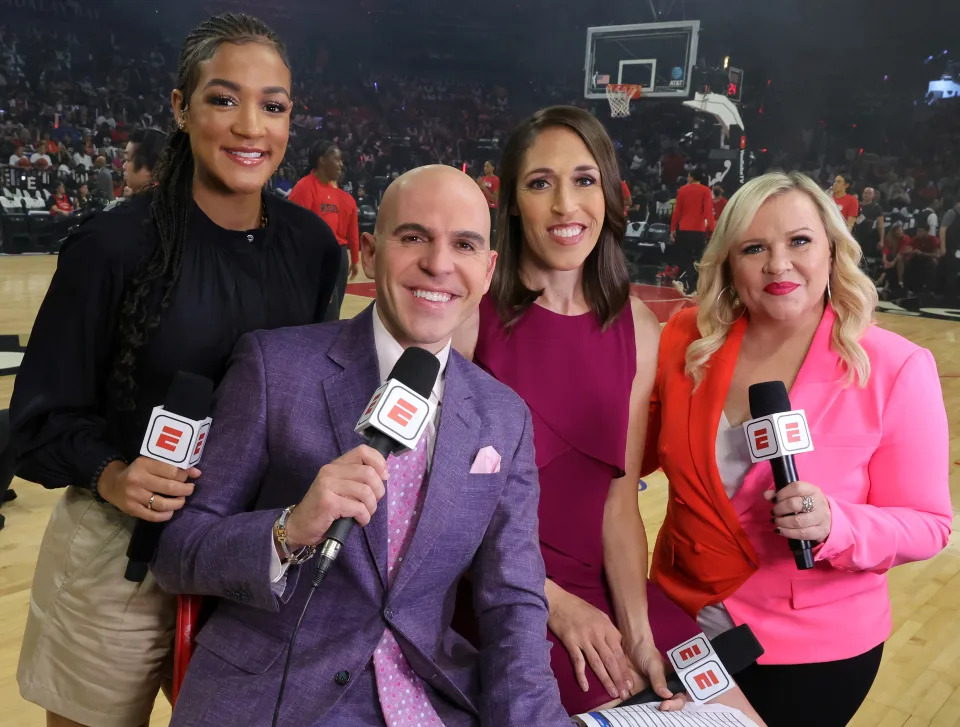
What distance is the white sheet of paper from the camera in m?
1.51

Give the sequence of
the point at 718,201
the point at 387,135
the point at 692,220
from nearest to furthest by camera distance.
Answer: the point at 692,220 → the point at 718,201 → the point at 387,135

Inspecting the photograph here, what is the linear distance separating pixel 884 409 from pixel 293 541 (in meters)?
1.24

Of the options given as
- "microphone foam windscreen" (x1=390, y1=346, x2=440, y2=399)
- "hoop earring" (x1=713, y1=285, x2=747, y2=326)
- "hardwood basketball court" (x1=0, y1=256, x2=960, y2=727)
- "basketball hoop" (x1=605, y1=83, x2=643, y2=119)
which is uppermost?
"basketball hoop" (x1=605, y1=83, x2=643, y2=119)

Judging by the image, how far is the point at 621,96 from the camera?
1400cm

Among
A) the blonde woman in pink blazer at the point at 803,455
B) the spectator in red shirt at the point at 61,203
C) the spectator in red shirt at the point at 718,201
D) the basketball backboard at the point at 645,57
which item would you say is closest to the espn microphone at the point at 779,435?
the blonde woman in pink blazer at the point at 803,455

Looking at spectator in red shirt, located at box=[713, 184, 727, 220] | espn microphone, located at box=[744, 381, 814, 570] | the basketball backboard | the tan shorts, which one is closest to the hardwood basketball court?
espn microphone, located at box=[744, 381, 814, 570]

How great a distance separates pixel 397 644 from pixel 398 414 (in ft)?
1.50

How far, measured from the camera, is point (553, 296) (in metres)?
1.99

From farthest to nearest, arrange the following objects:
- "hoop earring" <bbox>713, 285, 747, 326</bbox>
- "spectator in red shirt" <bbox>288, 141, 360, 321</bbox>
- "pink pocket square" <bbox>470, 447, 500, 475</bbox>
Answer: "spectator in red shirt" <bbox>288, 141, 360, 321</bbox>
"hoop earring" <bbox>713, 285, 747, 326</bbox>
"pink pocket square" <bbox>470, 447, 500, 475</bbox>

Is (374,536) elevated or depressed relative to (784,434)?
depressed

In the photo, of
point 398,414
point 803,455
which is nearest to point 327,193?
point 803,455

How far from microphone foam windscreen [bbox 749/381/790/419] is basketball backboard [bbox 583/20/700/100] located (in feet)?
40.9

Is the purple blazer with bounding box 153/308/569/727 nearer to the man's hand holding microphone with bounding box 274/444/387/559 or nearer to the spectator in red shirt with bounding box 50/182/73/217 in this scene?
the man's hand holding microphone with bounding box 274/444/387/559

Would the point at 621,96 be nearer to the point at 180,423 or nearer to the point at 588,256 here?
the point at 588,256
